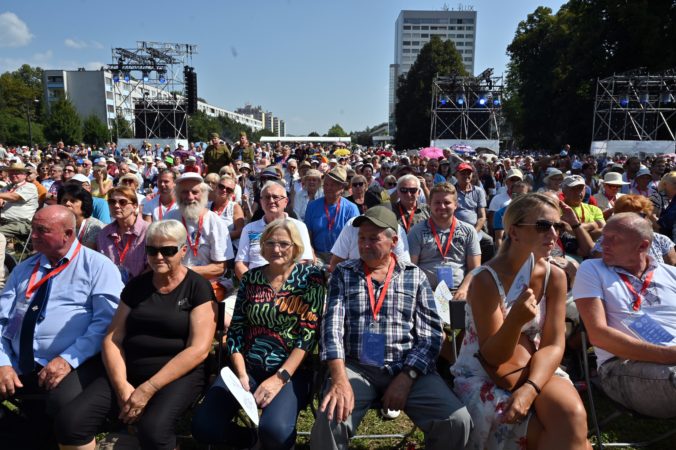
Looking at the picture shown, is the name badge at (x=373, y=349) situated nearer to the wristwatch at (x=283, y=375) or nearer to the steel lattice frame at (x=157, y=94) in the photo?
the wristwatch at (x=283, y=375)

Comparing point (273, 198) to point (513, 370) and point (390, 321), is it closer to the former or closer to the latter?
point (390, 321)

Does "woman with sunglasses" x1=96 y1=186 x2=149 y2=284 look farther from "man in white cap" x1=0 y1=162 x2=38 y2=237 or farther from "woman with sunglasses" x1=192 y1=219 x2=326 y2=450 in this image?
"man in white cap" x1=0 y1=162 x2=38 y2=237

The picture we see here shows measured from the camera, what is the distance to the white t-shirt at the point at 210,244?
4.23 meters

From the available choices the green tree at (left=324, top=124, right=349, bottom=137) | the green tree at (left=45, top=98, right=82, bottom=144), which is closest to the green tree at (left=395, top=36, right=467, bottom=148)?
the green tree at (left=45, top=98, right=82, bottom=144)

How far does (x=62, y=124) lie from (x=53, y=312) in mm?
55441

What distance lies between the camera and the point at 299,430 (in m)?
3.33

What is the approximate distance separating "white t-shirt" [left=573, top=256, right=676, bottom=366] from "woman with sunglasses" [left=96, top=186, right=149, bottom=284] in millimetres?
3365

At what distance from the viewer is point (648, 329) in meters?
2.91

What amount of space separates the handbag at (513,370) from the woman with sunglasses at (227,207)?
12.1 ft

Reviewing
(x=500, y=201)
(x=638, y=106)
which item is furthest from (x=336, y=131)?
(x=500, y=201)

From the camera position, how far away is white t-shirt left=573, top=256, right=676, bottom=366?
9.74 ft

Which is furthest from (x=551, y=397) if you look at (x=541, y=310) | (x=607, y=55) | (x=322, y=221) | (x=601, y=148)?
(x=607, y=55)

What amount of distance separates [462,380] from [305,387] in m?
0.91

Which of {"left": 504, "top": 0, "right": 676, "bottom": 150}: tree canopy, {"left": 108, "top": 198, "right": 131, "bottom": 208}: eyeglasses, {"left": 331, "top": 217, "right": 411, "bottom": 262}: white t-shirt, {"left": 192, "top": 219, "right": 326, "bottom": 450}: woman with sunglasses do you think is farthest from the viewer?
{"left": 504, "top": 0, "right": 676, "bottom": 150}: tree canopy
